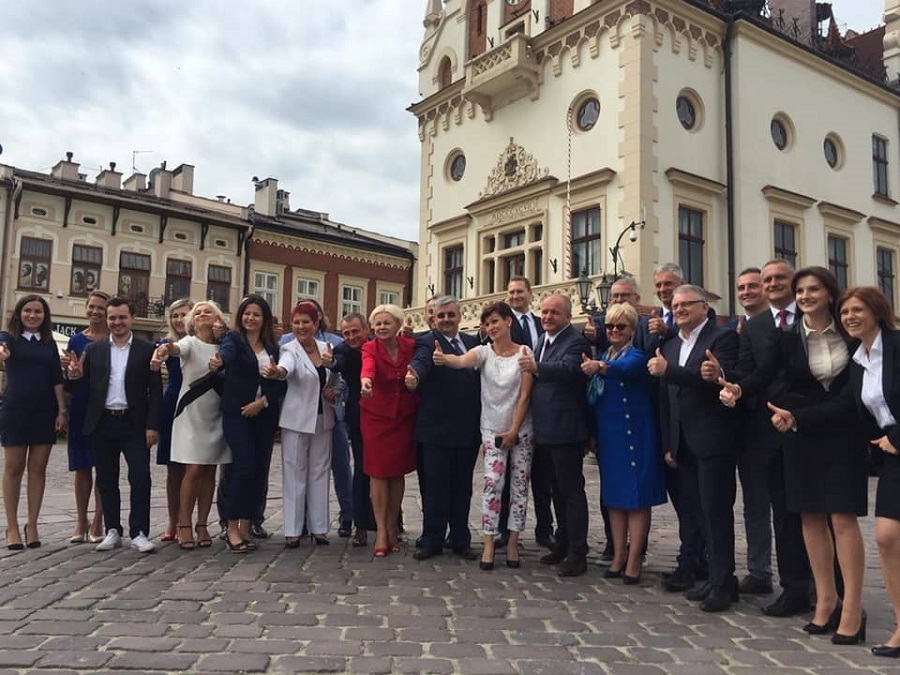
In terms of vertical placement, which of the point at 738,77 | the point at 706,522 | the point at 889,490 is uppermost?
the point at 738,77

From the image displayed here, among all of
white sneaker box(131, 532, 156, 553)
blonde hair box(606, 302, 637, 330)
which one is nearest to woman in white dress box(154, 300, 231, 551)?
white sneaker box(131, 532, 156, 553)

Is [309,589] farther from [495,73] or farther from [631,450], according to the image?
[495,73]

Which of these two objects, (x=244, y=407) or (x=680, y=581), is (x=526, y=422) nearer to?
(x=680, y=581)

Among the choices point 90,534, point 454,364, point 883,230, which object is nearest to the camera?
point 454,364

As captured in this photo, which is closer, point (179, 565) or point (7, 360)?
point (179, 565)

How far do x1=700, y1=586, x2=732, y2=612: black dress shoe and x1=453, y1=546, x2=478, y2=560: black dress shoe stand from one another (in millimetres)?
1889

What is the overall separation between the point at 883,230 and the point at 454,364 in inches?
817

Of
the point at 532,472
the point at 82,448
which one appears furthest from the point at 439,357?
the point at 82,448

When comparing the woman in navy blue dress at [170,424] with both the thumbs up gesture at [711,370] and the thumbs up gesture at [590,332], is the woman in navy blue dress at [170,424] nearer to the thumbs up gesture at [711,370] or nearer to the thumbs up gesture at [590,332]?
→ the thumbs up gesture at [590,332]

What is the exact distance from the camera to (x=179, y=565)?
537cm

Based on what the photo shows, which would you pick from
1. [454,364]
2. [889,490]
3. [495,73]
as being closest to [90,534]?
[454,364]

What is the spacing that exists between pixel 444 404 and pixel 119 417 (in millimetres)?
2646

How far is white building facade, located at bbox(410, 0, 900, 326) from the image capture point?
56.2 feet

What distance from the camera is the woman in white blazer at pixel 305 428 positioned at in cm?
607
